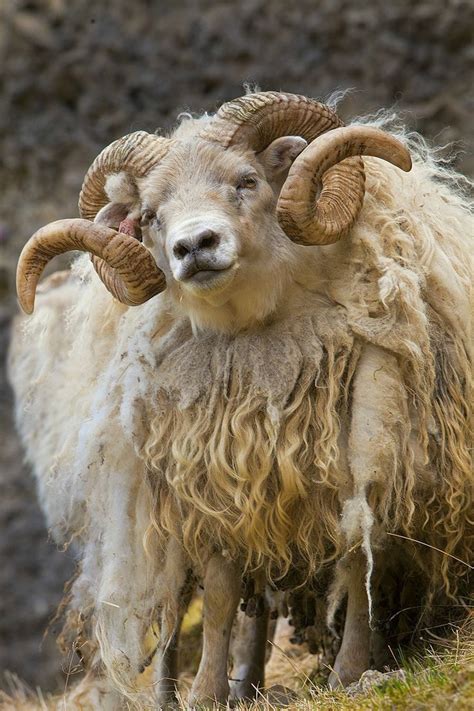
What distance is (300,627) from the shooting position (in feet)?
18.7

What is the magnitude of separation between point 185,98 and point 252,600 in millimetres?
5530

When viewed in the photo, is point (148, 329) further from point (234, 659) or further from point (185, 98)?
point (185, 98)

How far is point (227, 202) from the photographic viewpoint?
4.67 meters

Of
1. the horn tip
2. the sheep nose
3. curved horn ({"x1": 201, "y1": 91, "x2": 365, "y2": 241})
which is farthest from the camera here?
the horn tip

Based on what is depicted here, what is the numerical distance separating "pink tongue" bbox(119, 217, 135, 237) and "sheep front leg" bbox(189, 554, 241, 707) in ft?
4.22

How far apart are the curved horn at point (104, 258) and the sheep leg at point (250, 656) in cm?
170

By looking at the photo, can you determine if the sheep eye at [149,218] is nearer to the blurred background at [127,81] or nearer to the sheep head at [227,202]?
the sheep head at [227,202]

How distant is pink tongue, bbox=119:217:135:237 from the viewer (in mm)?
4977

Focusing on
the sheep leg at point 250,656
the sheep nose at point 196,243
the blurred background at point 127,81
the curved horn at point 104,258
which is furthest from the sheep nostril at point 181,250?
the blurred background at point 127,81

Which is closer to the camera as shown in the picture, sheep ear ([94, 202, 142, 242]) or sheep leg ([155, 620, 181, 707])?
sheep ear ([94, 202, 142, 242])

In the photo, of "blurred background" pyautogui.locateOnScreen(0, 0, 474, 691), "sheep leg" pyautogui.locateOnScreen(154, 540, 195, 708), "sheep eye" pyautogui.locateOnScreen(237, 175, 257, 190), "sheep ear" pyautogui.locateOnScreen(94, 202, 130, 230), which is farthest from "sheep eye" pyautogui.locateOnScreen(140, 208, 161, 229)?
"blurred background" pyautogui.locateOnScreen(0, 0, 474, 691)

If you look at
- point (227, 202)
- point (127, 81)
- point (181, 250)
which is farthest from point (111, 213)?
point (127, 81)

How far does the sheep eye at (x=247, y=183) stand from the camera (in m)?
4.76

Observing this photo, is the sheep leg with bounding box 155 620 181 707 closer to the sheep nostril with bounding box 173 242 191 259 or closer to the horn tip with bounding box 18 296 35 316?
the horn tip with bounding box 18 296 35 316
